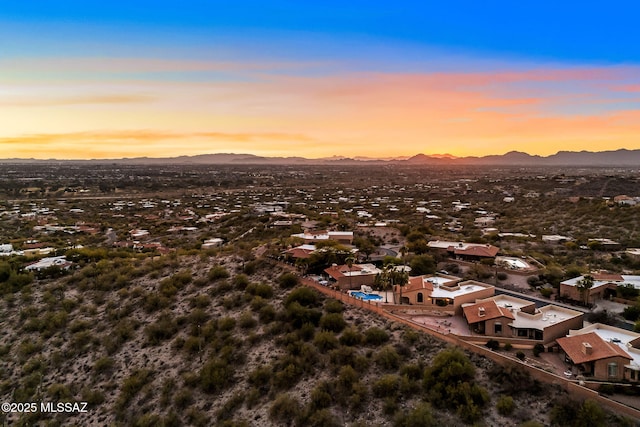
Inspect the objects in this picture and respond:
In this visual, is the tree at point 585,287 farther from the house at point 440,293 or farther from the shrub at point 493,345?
the shrub at point 493,345

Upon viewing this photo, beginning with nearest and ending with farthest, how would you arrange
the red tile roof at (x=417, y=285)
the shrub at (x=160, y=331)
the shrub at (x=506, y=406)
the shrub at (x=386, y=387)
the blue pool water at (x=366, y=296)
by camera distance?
the shrub at (x=506, y=406) < the shrub at (x=386, y=387) < the shrub at (x=160, y=331) < the red tile roof at (x=417, y=285) < the blue pool water at (x=366, y=296)

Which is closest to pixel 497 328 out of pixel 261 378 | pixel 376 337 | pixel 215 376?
pixel 376 337

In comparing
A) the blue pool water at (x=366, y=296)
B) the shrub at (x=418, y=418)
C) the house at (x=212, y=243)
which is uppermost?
the blue pool water at (x=366, y=296)

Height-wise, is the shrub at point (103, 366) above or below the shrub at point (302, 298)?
below

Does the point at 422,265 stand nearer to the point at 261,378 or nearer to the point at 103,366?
the point at 261,378

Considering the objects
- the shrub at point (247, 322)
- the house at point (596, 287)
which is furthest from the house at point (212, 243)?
the house at point (596, 287)

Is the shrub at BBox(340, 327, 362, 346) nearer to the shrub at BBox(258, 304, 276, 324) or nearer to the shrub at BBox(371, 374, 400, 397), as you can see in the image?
the shrub at BBox(371, 374, 400, 397)

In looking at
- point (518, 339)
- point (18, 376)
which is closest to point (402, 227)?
point (518, 339)
